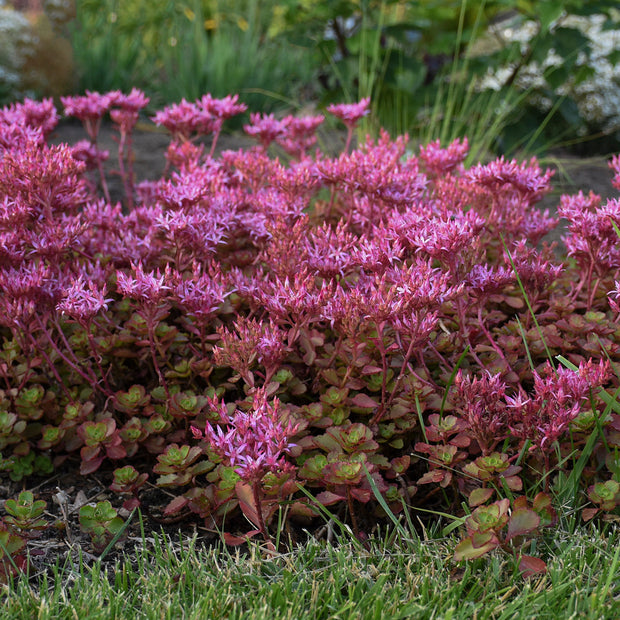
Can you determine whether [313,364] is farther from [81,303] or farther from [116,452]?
[81,303]

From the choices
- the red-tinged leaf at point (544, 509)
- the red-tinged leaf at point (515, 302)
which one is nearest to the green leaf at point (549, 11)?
the red-tinged leaf at point (515, 302)

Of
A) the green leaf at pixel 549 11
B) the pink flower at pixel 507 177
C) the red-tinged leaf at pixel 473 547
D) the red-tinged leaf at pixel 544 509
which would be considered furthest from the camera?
the green leaf at pixel 549 11

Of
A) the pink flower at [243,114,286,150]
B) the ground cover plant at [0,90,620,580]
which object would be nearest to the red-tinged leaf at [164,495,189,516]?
the ground cover plant at [0,90,620,580]

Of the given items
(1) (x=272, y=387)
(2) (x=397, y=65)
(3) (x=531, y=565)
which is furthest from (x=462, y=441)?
(2) (x=397, y=65)

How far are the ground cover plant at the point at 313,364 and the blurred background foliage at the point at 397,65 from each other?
2.76 metres

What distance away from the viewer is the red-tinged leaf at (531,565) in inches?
75.5

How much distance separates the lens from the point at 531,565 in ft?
6.33

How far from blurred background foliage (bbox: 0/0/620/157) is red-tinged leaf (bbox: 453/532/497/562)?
12.7ft

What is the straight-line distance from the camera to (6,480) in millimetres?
2648

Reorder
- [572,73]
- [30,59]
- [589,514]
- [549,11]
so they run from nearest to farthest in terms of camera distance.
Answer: [589,514] < [549,11] < [572,73] < [30,59]

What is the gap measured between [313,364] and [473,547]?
1039 mm

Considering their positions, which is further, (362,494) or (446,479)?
(446,479)

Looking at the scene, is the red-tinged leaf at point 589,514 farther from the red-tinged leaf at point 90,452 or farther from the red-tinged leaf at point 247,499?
the red-tinged leaf at point 90,452

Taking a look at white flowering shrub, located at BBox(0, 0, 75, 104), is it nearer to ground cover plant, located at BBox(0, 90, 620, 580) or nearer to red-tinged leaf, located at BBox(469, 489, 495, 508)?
ground cover plant, located at BBox(0, 90, 620, 580)
